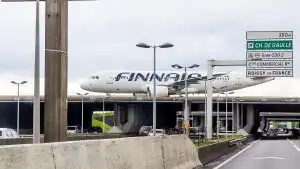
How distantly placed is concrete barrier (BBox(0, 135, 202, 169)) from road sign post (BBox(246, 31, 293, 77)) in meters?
20.6

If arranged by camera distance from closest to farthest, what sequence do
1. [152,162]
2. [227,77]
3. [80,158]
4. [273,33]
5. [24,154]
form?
[24,154], [80,158], [152,162], [273,33], [227,77]

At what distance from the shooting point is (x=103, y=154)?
11.9 meters

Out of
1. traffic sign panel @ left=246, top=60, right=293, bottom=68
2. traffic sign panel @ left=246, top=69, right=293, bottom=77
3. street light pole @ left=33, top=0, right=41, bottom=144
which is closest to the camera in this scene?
street light pole @ left=33, top=0, right=41, bottom=144

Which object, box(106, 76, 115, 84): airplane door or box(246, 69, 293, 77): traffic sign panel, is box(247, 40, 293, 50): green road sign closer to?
box(246, 69, 293, 77): traffic sign panel

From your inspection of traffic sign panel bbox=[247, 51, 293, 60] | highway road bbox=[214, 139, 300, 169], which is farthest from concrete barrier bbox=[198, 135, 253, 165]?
traffic sign panel bbox=[247, 51, 293, 60]

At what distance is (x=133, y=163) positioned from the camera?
45.8 feet

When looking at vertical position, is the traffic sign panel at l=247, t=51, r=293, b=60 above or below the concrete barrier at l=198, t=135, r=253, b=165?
above

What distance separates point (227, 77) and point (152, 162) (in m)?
65.8

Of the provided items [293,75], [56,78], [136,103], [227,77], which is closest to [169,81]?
[227,77]

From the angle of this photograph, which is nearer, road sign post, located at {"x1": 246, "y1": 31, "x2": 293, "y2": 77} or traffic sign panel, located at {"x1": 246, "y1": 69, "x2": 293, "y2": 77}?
road sign post, located at {"x1": 246, "y1": 31, "x2": 293, "y2": 77}

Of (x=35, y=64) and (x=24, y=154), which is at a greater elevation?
(x=35, y=64)

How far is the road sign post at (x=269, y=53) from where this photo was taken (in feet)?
132

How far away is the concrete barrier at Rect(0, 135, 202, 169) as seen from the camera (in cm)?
848

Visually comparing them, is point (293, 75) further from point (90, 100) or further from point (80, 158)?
point (90, 100)
